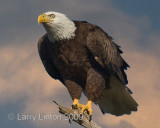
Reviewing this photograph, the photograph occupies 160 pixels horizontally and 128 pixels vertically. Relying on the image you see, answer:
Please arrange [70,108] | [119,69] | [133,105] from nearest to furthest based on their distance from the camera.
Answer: [70,108], [119,69], [133,105]

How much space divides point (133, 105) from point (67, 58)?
9.72 feet

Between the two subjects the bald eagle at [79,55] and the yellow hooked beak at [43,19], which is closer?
the yellow hooked beak at [43,19]

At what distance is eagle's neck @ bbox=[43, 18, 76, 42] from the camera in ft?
43.5

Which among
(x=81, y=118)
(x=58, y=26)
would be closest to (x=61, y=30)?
(x=58, y=26)

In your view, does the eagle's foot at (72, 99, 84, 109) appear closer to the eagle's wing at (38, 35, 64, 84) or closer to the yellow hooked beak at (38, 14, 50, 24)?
the eagle's wing at (38, 35, 64, 84)

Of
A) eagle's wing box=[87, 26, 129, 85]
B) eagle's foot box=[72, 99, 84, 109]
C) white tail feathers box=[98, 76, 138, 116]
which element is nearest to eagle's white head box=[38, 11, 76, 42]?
eagle's wing box=[87, 26, 129, 85]

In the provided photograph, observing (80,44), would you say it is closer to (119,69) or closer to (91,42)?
(91,42)

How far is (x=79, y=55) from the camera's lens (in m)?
13.3

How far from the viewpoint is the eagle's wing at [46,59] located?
14016 mm

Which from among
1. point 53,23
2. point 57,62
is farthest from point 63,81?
point 53,23

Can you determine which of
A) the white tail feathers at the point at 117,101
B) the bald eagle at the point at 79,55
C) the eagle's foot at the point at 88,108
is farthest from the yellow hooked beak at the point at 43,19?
the white tail feathers at the point at 117,101

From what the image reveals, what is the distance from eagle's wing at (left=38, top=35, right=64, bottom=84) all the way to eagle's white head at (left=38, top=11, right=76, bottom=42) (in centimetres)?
63

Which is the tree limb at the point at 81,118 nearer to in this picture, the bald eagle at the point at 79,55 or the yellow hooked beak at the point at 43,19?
the bald eagle at the point at 79,55

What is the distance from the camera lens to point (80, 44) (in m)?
13.4
